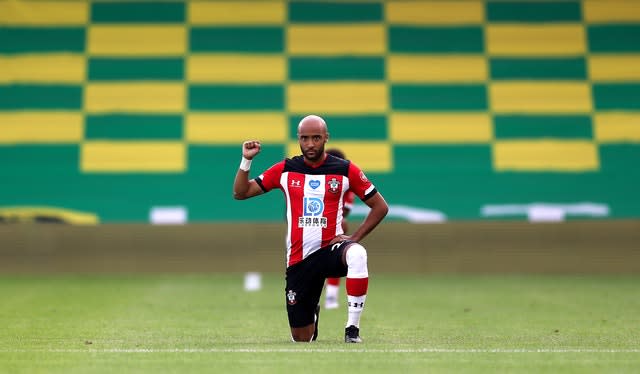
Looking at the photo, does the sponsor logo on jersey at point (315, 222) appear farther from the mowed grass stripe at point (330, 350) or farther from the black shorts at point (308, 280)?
the mowed grass stripe at point (330, 350)

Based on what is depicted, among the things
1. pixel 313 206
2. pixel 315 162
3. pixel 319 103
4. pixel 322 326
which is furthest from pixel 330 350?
pixel 319 103

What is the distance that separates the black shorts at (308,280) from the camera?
20.2 ft

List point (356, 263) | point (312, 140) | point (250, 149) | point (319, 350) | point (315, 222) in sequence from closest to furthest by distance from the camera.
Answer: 1. point (319, 350)
2. point (356, 263)
3. point (250, 149)
4. point (312, 140)
5. point (315, 222)

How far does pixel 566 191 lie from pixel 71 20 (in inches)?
306

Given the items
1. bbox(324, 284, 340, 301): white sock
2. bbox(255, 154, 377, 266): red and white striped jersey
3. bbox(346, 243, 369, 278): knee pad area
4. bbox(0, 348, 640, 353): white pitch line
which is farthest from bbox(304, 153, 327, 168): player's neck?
bbox(324, 284, 340, 301): white sock

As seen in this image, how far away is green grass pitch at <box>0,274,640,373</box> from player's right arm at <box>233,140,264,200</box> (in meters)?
0.93

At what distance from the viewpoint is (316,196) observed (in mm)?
6188

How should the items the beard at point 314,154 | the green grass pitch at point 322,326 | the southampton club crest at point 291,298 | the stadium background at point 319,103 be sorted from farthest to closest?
the stadium background at point 319,103 → the southampton club crest at point 291,298 → the beard at point 314,154 → the green grass pitch at point 322,326

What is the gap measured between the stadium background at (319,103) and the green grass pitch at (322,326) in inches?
56.5

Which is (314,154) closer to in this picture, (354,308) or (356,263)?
(356,263)

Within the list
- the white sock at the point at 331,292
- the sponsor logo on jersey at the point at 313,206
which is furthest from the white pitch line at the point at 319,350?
the white sock at the point at 331,292

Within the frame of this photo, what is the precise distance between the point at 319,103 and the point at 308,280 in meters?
8.59

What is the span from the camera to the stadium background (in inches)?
572

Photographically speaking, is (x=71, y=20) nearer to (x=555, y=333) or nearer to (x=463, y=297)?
(x=463, y=297)
